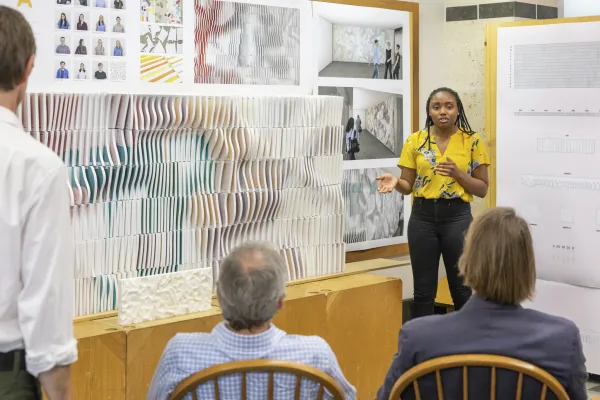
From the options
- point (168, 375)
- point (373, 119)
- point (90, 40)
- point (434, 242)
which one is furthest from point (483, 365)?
point (373, 119)

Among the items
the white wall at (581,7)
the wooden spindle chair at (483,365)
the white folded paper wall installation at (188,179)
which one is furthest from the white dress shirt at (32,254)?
the white wall at (581,7)

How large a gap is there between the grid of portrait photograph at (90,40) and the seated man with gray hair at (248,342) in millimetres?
1610

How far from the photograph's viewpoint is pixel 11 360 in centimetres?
170

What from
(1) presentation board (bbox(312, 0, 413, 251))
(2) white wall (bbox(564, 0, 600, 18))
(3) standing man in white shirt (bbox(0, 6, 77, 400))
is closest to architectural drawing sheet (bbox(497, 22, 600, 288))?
(1) presentation board (bbox(312, 0, 413, 251))

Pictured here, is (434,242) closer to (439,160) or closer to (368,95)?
(439,160)

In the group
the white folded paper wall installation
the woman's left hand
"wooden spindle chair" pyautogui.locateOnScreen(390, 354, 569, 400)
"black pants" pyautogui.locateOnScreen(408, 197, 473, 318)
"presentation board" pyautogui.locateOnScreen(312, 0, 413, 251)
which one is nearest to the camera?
"wooden spindle chair" pyautogui.locateOnScreen(390, 354, 569, 400)

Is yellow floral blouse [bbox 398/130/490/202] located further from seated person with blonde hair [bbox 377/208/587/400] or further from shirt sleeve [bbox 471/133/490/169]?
seated person with blonde hair [bbox 377/208/587/400]

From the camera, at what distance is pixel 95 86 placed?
3398mm

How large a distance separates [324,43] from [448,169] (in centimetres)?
95

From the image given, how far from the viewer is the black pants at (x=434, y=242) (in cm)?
416

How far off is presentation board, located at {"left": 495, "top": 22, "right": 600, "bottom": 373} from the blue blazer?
2501 mm

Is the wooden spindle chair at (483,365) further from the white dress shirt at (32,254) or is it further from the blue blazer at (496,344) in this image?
the white dress shirt at (32,254)

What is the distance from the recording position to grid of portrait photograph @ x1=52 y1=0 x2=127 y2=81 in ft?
10.8

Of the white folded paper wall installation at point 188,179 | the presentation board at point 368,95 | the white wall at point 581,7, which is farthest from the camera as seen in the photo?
the white wall at point 581,7
